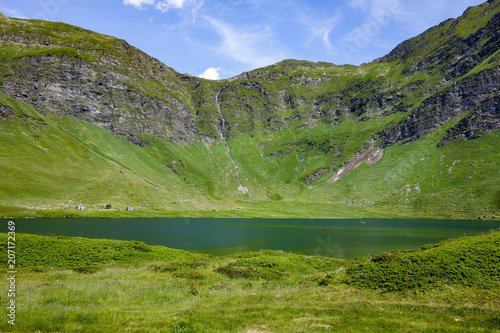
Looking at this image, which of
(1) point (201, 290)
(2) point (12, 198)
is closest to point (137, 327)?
(1) point (201, 290)

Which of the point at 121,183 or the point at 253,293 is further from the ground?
the point at 121,183

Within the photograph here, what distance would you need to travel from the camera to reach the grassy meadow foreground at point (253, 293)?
13.8 m

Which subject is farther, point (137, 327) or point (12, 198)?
point (12, 198)

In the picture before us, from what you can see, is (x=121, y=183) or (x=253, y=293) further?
(x=121, y=183)

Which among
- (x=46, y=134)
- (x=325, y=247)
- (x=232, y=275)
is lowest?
(x=325, y=247)

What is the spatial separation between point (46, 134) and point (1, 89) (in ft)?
205

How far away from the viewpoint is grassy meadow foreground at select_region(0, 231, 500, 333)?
45.2ft

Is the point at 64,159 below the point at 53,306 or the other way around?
the other way around

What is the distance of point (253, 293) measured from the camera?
902 inches

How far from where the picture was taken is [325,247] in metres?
67.5

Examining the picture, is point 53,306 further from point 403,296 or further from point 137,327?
point 403,296

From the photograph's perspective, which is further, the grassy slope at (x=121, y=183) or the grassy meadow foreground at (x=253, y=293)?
the grassy slope at (x=121, y=183)

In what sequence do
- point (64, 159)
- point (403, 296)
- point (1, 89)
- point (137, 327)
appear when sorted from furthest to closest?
point (1, 89)
point (64, 159)
point (403, 296)
point (137, 327)

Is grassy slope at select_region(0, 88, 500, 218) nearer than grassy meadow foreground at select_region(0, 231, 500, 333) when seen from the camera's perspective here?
No
